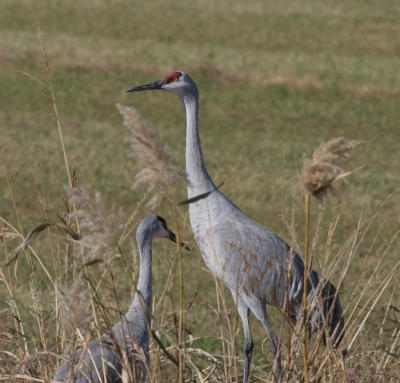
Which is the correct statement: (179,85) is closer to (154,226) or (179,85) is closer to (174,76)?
(174,76)

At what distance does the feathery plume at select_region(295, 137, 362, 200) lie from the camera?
86.0 inches

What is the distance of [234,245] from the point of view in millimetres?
4125

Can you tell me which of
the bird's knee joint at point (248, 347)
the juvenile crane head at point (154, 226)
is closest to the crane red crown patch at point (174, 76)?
the juvenile crane head at point (154, 226)

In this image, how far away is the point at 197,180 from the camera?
4.07 m

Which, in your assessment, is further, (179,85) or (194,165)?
(179,85)

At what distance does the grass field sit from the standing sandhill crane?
17 centimetres

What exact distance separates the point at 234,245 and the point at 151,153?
6.75 ft

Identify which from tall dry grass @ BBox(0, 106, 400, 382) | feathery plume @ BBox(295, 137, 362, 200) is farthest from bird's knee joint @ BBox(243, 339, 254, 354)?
feathery plume @ BBox(295, 137, 362, 200)

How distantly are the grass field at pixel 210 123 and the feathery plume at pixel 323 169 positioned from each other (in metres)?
0.63

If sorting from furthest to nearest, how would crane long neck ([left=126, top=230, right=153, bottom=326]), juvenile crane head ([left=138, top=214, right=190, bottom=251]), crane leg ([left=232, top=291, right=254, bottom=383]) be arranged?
crane leg ([left=232, top=291, right=254, bottom=383]), juvenile crane head ([left=138, top=214, right=190, bottom=251]), crane long neck ([left=126, top=230, right=153, bottom=326])

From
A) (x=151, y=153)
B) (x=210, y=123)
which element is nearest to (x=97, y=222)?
(x=151, y=153)

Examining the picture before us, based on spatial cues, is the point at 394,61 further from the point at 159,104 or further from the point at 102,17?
the point at 102,17

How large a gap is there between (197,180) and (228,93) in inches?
525

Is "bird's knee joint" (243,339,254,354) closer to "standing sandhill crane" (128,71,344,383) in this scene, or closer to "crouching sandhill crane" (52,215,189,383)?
"standing sandhill crane" (128,71,344,383)
